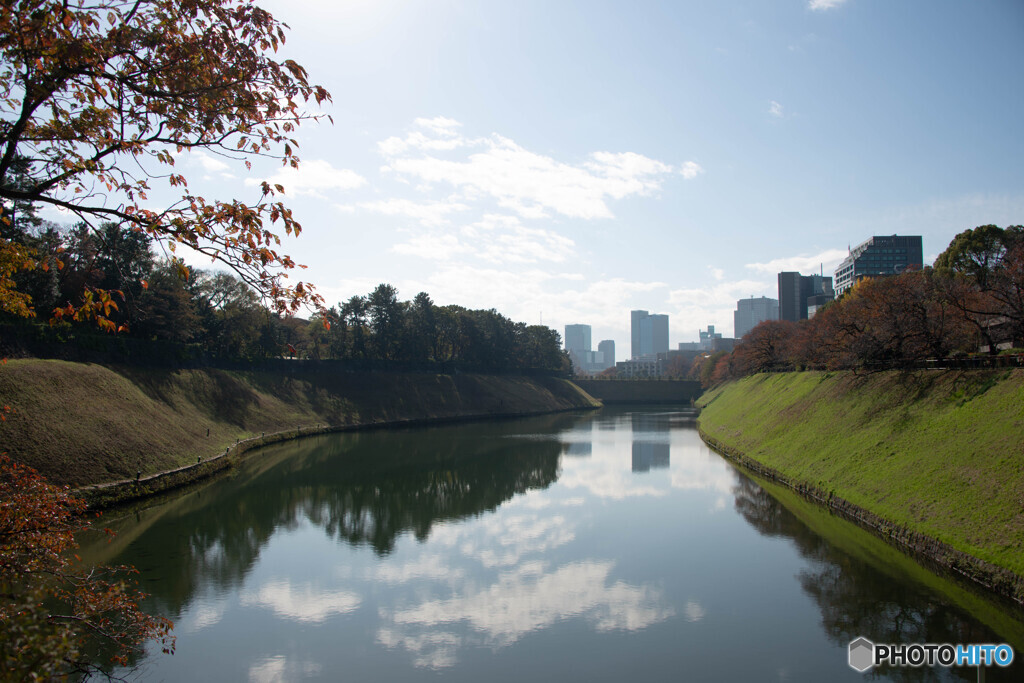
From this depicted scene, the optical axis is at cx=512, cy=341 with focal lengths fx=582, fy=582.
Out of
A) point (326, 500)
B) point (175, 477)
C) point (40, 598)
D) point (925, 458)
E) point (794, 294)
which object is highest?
point (794, 294)

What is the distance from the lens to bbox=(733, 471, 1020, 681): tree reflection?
11641 mm

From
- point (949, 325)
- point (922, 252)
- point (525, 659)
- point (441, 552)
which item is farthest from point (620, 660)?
point (922, 252)

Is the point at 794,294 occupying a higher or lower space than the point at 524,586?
higher

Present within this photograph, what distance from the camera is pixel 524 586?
16.4 m

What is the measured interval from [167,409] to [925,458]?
1679 inches

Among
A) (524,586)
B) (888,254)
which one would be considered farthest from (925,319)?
(888,254)

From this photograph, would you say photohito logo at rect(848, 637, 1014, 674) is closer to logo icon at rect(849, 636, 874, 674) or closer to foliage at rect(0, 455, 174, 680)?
logo icon at rect(849, 636, 874, 674)

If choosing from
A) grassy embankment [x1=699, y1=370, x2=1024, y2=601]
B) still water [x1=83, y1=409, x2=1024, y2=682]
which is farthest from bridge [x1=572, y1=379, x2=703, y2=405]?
still water [x1=83, y1=409, x2=1024, y2=682]

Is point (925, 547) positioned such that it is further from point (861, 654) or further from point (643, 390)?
point (643, 390)

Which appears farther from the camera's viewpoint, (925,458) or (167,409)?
(167,409)

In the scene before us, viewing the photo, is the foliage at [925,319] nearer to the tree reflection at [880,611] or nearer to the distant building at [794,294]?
the tree reflection at [880,611]

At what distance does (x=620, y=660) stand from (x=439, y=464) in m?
28.1

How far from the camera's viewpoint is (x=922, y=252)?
139750 millimetres

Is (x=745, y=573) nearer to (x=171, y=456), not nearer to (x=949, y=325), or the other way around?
(x=949, y=325)
